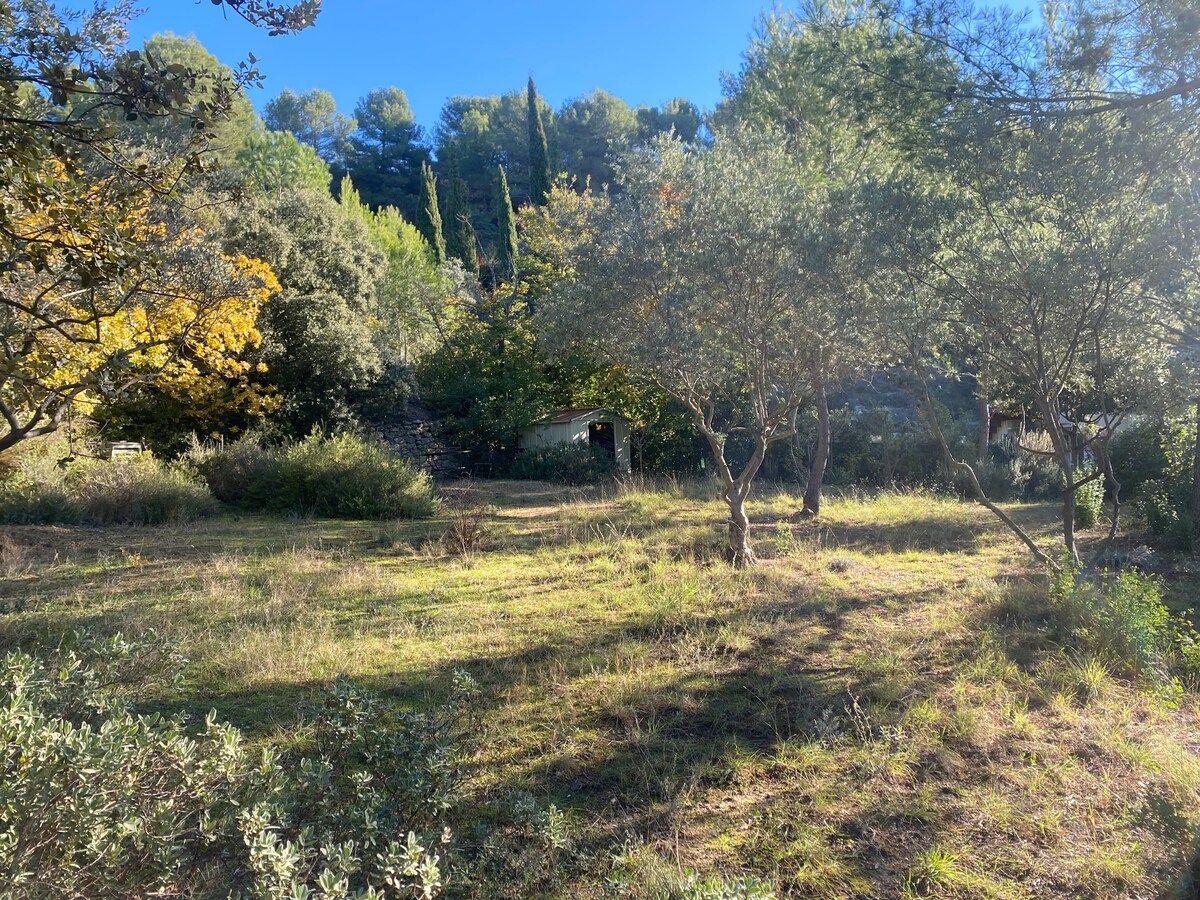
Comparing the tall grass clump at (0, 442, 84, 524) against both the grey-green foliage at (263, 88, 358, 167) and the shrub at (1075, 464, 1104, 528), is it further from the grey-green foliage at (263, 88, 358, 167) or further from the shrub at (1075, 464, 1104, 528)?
the grey-green foliage at (263, 88, 358, 167)

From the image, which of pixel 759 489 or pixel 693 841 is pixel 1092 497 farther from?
pixel 693 841

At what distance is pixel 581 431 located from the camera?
21.1 m

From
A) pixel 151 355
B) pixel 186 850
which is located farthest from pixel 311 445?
pixel 186 850

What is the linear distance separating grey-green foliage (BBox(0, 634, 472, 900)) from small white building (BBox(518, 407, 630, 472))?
17289mm

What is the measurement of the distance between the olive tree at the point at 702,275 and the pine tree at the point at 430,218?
3029 cm

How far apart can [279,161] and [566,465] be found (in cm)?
2170

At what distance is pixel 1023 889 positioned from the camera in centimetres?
290

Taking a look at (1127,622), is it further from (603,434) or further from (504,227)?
(504,227)

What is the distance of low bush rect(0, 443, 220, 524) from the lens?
10664mm

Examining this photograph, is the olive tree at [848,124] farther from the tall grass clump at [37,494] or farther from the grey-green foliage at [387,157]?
the grey-green foliage at [387,157]

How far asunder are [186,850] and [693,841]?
2.02m

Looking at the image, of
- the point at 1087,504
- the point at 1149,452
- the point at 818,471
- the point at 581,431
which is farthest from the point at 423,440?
the point at 1149,452

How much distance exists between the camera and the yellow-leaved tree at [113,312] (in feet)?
9.87

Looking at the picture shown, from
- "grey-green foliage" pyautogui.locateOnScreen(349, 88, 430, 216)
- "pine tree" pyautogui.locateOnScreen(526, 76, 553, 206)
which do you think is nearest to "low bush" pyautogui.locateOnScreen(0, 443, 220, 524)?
"pine tree" pyautogui.locateOnScreen(526, 76, 553, 206)
